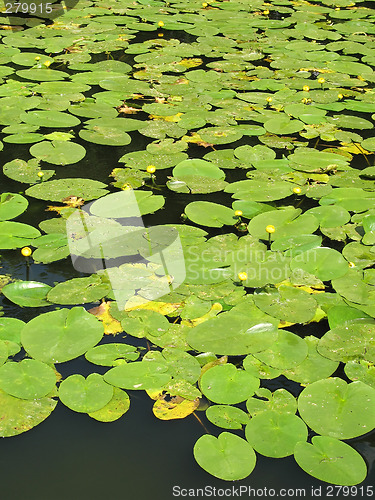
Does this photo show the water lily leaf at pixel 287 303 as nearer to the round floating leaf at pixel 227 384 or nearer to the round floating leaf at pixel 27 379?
the round floating leaf at pixel 227 384

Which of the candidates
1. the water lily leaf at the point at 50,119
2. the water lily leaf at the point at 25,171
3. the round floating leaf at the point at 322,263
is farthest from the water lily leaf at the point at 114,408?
the water lily leaf at the point at 50,119

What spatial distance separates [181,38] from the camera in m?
4.98

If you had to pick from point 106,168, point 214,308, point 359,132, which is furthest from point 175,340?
point 359,132

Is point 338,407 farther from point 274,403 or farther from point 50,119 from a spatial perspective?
point 50,119

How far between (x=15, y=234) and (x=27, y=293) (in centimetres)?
40

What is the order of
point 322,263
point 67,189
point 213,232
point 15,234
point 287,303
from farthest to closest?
point 67,189 → point 213,232 → point 15,234 → point 322,263 → point 287,303

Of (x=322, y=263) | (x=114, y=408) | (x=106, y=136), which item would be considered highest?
(x=106, y=136)

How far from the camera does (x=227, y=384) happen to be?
5.89 feet

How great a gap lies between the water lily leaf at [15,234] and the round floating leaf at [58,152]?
0.63 metres

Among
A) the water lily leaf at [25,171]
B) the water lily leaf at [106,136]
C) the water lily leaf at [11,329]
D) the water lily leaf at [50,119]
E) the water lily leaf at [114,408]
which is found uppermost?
the water lily leaf at [50,119]

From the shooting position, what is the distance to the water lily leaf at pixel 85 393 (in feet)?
5.61

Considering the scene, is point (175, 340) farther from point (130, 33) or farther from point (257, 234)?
point (130, 33)

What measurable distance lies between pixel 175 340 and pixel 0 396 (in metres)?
0.61

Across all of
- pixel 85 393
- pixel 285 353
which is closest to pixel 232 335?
pixel 285 353
